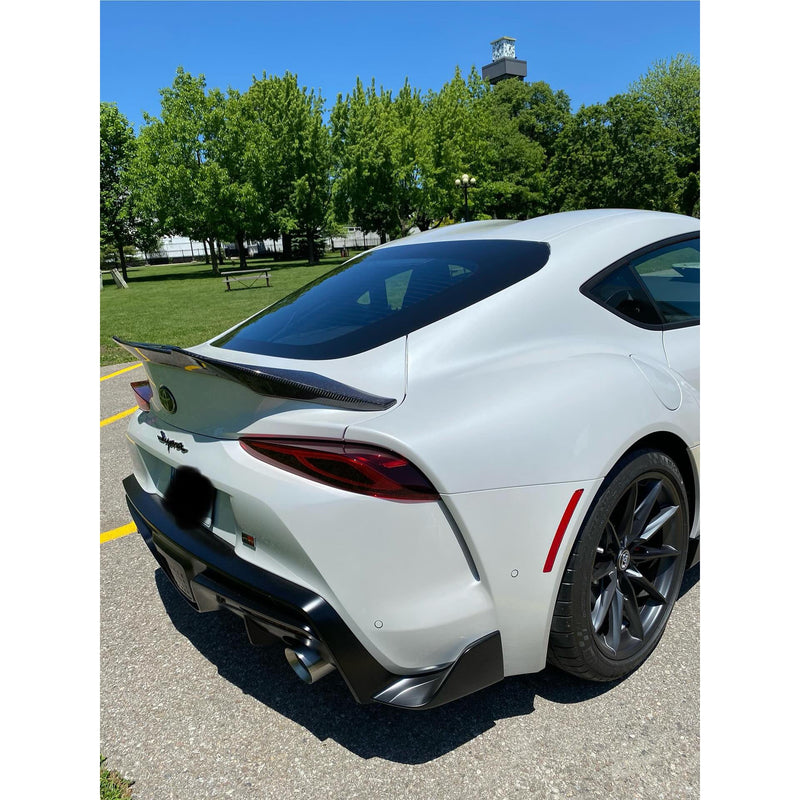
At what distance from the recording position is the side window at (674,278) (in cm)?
276

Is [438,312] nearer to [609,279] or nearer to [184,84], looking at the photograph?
[609,279]

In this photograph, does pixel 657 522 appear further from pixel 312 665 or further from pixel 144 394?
pixel 144 394

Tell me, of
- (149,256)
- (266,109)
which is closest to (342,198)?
(266,109)

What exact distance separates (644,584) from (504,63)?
12090 cm

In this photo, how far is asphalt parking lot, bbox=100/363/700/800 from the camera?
6.50ft

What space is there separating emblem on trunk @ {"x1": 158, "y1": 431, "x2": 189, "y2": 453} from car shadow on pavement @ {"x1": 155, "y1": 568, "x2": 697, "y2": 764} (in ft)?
2.65

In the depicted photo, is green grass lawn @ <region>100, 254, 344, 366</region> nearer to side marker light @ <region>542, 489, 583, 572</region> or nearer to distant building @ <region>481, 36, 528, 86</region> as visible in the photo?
side marker light @ <region>542, 489, 583, 572</region>

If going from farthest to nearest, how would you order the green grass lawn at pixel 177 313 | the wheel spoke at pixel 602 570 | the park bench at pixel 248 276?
the park bench at pixel 248 276 < the green grass lawn at pixel 177 313 < the wheel spoke at pixel 602 570

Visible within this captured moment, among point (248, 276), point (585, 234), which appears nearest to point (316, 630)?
point (585, 234)

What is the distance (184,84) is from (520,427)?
42.4 m

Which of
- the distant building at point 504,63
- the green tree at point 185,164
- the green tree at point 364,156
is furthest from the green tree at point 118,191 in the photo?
the distant building at point 504,63

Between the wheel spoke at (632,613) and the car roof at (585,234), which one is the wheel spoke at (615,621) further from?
the car roof at (585,234)

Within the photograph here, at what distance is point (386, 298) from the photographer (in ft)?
8.52

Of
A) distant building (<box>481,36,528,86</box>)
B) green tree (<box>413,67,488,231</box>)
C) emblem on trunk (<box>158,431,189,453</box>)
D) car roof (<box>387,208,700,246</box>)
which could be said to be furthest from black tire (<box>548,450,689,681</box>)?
distant building (<box>481,36,528,86</box>)
